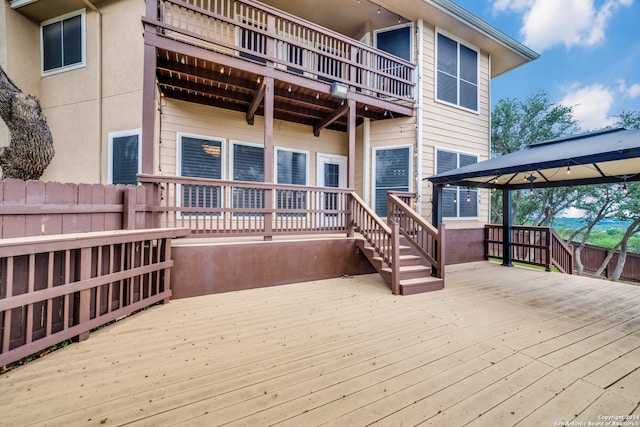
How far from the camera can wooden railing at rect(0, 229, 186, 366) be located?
6.82 feet

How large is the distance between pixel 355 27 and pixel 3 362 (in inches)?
358

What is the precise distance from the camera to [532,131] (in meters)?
11.6

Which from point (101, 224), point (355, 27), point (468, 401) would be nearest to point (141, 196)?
point (101, 224)

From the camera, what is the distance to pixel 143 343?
251 cm

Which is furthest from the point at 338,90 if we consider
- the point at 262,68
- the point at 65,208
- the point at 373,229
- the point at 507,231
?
the point at 507,231

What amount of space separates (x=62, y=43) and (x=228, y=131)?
482 centimetres

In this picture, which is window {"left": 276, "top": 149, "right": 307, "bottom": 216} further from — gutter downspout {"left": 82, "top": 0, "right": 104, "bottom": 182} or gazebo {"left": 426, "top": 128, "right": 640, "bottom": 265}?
gutter downspout {"left": 82, "top": 0, "right": 104, "bottom": 182}

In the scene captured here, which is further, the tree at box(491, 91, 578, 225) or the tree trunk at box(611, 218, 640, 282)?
the tree at box(491, 91, 578, 225)

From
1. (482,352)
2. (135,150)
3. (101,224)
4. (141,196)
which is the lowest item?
(482,352)

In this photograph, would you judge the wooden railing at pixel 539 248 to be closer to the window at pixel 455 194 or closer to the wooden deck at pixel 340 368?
the window at pixel 455 194

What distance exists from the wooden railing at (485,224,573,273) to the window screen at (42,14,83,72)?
38.5 ft

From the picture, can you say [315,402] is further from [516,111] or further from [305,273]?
[516,111]

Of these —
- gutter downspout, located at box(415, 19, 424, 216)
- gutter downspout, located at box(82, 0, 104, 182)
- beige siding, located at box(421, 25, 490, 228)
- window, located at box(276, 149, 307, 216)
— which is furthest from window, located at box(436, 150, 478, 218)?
gutter downspout, located at box(82, 0, 104, 182)

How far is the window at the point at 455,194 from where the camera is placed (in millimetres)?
7004
